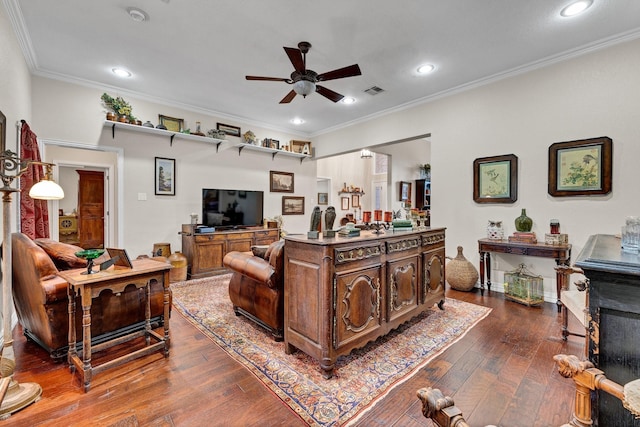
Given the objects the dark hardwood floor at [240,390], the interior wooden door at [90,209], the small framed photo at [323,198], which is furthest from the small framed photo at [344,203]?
the dark hardwood floor at [240,390]

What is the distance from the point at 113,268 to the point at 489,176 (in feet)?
14.7

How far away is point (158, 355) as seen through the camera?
7.35 ft

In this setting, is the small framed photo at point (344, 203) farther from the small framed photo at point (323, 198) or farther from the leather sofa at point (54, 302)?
the leather sofa at point (54, 302)

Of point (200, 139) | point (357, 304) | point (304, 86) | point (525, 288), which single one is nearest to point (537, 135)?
point (525, 288)

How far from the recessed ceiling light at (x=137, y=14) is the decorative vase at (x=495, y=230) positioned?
4.69 m

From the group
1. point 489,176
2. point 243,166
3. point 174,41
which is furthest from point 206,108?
point 489,176

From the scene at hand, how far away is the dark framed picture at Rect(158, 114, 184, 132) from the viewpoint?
4784 mm

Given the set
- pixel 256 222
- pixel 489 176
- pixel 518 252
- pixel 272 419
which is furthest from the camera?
pixel 256 222

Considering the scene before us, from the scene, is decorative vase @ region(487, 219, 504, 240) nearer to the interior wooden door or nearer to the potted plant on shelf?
the potted plant on shelf

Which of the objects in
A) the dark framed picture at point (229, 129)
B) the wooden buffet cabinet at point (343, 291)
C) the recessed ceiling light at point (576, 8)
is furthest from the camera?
the dark framed picture at point (229, 129)

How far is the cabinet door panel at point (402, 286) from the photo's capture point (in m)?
2.46

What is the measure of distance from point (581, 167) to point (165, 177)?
5941mm

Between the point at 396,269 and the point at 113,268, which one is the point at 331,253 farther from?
the point at 113,268

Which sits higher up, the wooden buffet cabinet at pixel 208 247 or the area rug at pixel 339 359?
the wooden buffet cabinet at pixel 208 247
